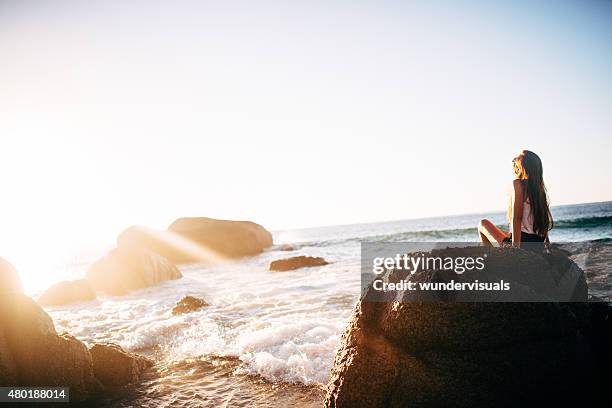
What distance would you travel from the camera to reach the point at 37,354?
13.7 feet

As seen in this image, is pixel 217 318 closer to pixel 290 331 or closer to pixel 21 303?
pixel 290 331

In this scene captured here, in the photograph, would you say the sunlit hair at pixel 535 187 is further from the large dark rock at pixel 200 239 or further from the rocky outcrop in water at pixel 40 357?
the large dark rock at pixel 200 239

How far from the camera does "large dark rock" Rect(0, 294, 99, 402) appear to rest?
13.3 feet

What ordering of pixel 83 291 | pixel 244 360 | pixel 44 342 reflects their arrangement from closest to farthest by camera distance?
pixel 44 342, pixel 244 360, pixel 83 291

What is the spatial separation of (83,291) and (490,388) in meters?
13.9

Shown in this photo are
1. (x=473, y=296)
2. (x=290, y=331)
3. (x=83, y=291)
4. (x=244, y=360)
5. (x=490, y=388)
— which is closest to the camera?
(x=490, y=388)

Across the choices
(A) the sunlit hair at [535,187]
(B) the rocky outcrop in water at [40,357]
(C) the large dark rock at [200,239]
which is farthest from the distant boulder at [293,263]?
(C) the large dark rock at [200,239]

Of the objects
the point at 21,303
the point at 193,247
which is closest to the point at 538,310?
the point at 21,303

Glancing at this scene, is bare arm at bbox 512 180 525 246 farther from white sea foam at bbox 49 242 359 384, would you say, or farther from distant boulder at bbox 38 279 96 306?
distant boulder at bbox 38 279 96 306

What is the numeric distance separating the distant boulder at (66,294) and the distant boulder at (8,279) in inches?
351

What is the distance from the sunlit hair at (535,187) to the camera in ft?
14.3

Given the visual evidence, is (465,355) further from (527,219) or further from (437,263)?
(527,219)

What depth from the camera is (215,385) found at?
4.31 metres

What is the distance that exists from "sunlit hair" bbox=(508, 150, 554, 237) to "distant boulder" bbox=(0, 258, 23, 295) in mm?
6893
